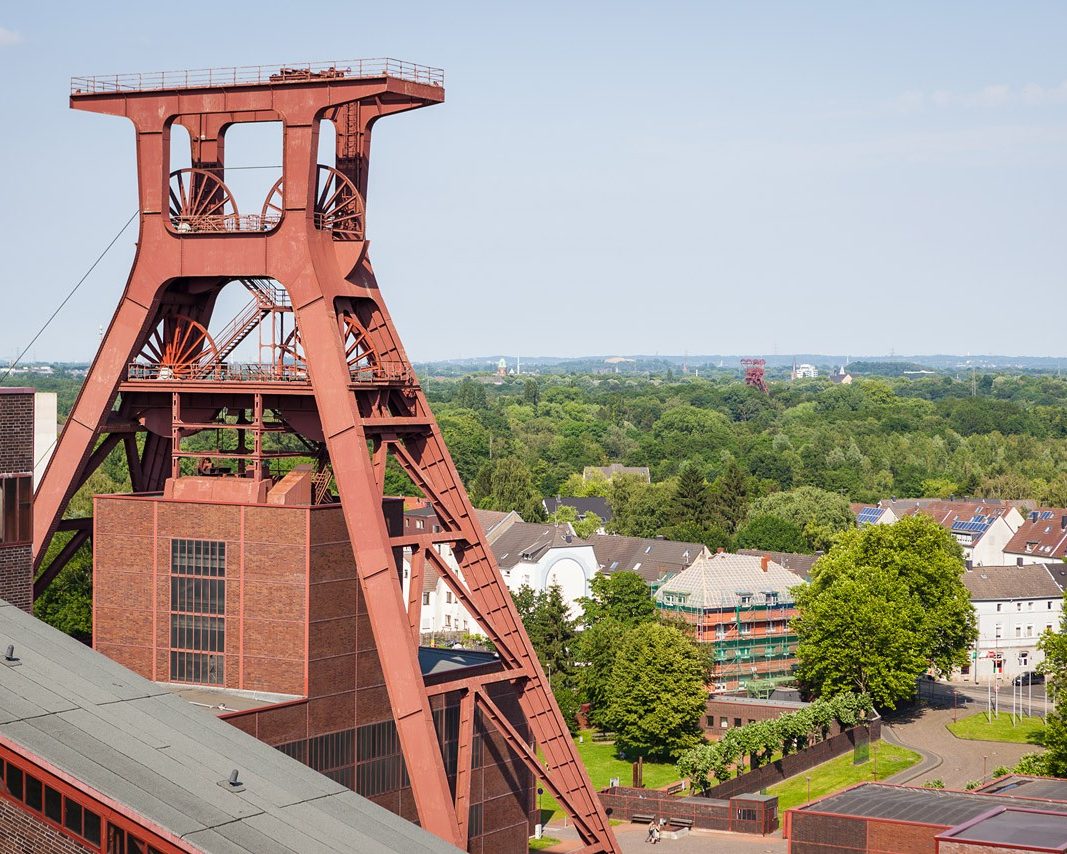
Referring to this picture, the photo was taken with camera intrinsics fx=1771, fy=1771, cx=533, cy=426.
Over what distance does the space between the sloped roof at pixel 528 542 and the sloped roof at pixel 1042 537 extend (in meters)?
35.1

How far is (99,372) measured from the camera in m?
48.1

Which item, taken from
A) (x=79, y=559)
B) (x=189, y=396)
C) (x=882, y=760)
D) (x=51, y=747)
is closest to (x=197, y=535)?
(x=189, y=396)

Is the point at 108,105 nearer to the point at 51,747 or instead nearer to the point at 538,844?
the point at 51,747

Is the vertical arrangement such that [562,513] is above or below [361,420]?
below

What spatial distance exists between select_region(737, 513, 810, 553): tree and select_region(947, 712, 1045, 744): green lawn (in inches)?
1620

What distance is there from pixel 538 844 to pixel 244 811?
Answer: 32334mm

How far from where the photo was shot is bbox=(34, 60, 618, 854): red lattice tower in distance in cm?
4534

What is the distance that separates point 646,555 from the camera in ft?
392

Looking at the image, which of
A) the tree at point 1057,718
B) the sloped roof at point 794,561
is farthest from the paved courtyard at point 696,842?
the sloped roof at point 794,561

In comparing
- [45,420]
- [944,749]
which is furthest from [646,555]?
[45,420]

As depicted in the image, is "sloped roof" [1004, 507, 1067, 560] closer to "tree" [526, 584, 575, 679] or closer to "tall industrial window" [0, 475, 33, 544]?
"tree" [526, 584, 575, 679]

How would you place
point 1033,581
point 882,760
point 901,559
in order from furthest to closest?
point 1033,581 → point 901,559 → point 882,760

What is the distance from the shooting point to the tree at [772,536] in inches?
5143

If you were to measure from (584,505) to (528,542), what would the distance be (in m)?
42.5
